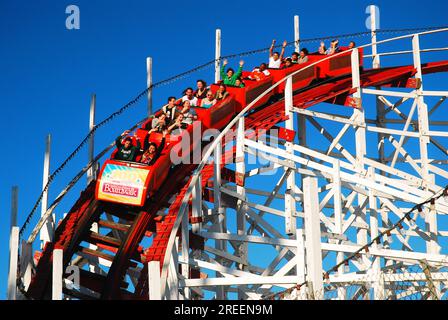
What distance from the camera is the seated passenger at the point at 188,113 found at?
15.9 m

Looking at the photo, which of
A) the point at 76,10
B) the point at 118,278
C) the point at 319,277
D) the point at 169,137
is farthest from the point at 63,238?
the point at 319,277

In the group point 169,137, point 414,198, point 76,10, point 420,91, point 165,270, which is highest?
point 76,10

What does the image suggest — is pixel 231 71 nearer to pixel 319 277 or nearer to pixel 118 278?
pixel 118 278

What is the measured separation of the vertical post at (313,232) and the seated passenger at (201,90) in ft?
27.9

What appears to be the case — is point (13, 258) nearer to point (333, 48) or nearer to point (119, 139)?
point (119, 139)

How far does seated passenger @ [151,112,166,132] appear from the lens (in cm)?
1612

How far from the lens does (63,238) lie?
1497cm

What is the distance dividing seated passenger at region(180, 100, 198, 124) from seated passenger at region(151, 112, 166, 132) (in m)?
0.36

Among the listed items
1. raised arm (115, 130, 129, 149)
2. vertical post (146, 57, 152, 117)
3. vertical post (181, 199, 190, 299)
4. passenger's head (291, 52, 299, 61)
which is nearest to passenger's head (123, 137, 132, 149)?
raised arm (115, 130, 129, 149)

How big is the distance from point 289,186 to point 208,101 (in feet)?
8.46

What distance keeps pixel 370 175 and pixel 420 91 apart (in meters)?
2.65

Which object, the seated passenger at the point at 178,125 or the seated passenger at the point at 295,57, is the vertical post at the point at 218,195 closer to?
the seated passenger at the point at 178,125

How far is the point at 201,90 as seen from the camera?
17.7 m

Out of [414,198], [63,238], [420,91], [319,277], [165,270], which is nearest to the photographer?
[319,277]
